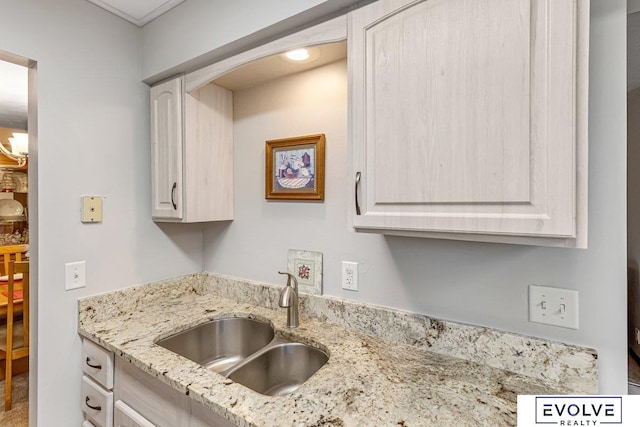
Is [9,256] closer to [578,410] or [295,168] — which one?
[295,168]

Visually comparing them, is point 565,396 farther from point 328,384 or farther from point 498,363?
point 328,384

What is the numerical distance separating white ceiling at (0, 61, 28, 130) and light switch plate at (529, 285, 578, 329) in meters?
2.72

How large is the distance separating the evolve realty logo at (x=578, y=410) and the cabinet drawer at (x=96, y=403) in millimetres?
1481

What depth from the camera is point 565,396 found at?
808 mm

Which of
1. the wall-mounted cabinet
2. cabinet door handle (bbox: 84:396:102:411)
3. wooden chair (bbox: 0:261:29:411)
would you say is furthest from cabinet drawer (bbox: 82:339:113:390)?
the wall-mounted cabinet

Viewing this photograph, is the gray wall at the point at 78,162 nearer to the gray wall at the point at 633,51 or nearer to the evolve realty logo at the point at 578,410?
the evolve realty logo at the point at 578,410

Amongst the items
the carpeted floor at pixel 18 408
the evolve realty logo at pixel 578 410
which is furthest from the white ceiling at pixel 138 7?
the carpeted floor at pixel 18 408

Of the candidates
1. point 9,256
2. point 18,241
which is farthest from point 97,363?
point 18,241

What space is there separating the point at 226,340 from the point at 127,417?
0.46m

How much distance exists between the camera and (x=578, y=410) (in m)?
0.79

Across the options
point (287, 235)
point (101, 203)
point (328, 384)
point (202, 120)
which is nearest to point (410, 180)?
point (328, 384)

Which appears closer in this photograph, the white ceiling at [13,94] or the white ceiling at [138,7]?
the white ceiling at [138,7]

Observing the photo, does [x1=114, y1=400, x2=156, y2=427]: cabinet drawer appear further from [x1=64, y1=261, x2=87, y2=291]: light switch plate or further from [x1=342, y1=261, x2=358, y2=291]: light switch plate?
[x1=342, y1=261, x2=358, y2=291]: light switch plate

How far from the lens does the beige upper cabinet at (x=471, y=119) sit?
68 cm
